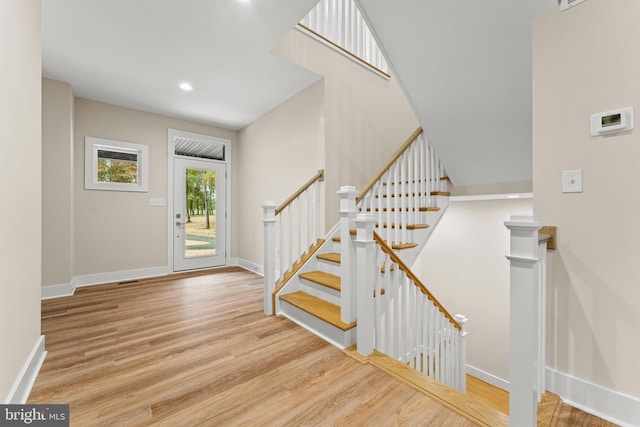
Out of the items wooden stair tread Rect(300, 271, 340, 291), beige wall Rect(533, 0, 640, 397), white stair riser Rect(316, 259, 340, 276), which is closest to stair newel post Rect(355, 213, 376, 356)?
wooden stair tread Rect(300, 271, 340, 291)

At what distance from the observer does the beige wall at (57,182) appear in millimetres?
3168

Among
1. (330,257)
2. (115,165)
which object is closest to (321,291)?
(330,257)

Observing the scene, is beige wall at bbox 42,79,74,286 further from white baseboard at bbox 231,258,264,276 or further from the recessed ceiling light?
white baseboard at bbox 231,258,264,276

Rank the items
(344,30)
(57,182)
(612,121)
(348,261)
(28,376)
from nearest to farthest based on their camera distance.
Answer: (612,121), (28,376), (348,261), (57,182), (344,30)

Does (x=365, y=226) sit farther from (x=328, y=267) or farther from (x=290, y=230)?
(x=290, y=230)

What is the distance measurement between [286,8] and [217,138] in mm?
3136

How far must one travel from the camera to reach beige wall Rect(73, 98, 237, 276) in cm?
371

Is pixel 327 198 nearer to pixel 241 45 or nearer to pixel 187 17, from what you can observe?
pixel 241 45

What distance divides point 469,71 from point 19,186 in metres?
3.27

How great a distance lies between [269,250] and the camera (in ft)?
8.70

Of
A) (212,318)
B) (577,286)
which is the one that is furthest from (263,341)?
(577,286)

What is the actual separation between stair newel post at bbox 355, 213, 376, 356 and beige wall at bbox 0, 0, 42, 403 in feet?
6.30

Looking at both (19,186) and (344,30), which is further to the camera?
(344,30)

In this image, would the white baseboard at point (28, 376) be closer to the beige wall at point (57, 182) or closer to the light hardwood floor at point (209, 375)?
the light hardwood floor at point (209, 375)
